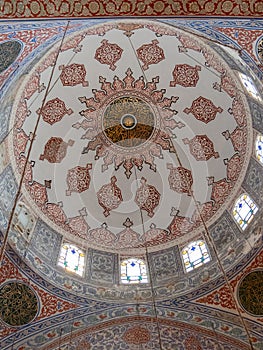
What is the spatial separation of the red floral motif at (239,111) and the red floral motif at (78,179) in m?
3.73

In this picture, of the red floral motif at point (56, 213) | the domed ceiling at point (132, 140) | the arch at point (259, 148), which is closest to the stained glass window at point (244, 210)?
the domed ceiling at point (132, 140)

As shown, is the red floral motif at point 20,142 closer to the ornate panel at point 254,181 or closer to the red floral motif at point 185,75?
the red floral motif at point 185,75

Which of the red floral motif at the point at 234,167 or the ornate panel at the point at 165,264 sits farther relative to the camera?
the red floral motif at the point at 234,167

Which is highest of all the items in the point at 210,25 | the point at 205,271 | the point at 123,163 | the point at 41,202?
the point at 123,163

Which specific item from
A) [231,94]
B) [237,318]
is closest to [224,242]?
[237,318]

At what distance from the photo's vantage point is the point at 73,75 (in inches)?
458

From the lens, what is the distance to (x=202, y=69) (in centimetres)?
1127

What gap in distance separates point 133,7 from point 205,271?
6140 mm

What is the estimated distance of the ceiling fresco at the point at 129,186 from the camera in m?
9.66

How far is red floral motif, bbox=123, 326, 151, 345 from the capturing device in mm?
10312

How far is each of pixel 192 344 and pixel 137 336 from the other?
43.8 inches

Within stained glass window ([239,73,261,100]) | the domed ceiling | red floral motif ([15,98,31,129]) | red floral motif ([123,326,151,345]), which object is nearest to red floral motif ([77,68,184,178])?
the domed ceiling

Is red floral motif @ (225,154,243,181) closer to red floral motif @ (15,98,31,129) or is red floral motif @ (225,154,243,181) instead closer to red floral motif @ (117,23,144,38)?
red floral motif @ (117,23,144,38)

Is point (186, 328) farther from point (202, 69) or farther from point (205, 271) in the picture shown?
point (202, 69)
